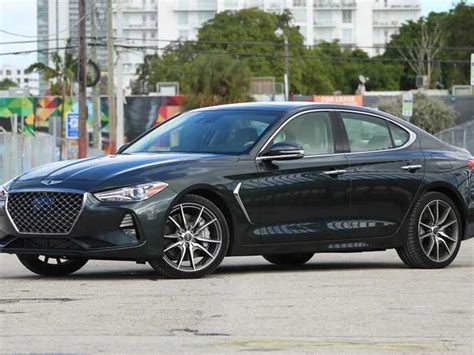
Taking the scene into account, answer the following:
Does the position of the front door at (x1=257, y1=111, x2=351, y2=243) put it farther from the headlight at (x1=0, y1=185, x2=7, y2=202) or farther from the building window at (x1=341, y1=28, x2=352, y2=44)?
the building window at (x1=341, y1=28, x2=352, y2=44)

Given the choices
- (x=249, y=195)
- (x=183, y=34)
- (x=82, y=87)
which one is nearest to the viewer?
(x=249, y=195)

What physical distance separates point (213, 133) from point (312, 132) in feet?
3.10

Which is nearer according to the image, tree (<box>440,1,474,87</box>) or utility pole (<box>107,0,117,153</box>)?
utility pole (<box>107,0,117,153</box>)

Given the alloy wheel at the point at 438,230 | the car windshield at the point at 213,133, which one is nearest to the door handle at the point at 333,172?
the car windshield at the point at 213,133

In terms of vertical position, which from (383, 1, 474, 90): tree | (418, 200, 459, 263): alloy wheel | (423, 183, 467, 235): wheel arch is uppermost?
(383, 1, 474, 90): tree

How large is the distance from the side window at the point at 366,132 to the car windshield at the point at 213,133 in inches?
31.6

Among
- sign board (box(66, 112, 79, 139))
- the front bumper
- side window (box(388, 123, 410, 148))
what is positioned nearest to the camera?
the front bumper

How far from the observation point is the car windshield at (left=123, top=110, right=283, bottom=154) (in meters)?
10.9

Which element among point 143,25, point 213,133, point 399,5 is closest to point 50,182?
point 213,133

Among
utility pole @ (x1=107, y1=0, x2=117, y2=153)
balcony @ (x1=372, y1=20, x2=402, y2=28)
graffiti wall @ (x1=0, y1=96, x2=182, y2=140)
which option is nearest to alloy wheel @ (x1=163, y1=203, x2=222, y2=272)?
utility pole @ (x1=107, y1=0, x2=117, y2=153)

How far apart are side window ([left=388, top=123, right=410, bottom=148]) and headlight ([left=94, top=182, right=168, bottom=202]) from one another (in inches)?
115

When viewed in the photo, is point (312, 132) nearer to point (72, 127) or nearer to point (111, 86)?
point (72, 127)

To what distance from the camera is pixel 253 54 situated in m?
113

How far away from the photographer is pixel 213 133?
11.0m
